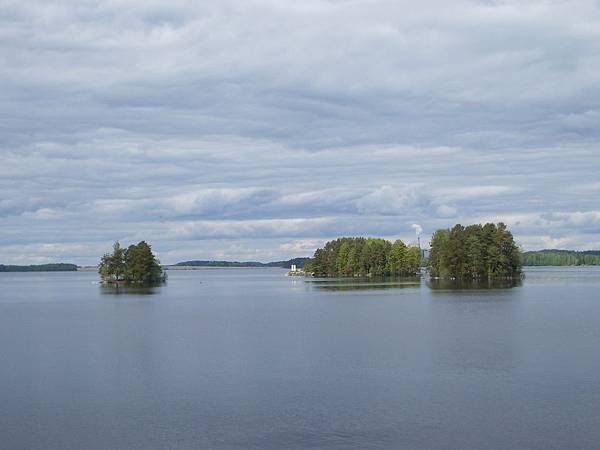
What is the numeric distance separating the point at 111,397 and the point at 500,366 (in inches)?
602

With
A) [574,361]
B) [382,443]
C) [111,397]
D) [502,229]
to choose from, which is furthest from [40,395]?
[502,229]

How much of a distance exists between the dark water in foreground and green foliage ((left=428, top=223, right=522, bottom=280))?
242 feet

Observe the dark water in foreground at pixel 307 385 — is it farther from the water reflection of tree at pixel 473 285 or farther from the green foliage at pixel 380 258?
the green foliage at pixel 380 258

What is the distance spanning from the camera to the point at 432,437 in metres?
19.8

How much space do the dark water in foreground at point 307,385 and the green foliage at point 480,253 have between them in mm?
73861

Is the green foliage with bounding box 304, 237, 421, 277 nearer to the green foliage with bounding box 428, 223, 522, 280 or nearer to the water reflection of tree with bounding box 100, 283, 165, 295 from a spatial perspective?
the green foliage with bounding box 428, 223, 522, 280

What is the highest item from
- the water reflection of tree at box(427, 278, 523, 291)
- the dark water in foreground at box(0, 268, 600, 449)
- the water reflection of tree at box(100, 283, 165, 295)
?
the water reflection of tree at box(100, 283, 165, 295)

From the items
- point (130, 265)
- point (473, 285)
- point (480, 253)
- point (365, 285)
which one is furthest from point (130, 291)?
point (480, 253)

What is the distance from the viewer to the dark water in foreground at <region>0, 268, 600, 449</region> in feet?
66.5

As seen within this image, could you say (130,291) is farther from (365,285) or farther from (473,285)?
(473,285)

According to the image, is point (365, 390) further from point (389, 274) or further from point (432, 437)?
point (389, 274)

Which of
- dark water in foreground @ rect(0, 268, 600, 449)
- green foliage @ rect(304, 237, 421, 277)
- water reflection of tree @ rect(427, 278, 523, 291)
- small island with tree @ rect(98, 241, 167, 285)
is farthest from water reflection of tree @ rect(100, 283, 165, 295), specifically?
green foliage @ rect(304, 237, 421, 277)

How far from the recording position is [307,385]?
2680cm

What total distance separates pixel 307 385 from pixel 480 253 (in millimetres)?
100843
